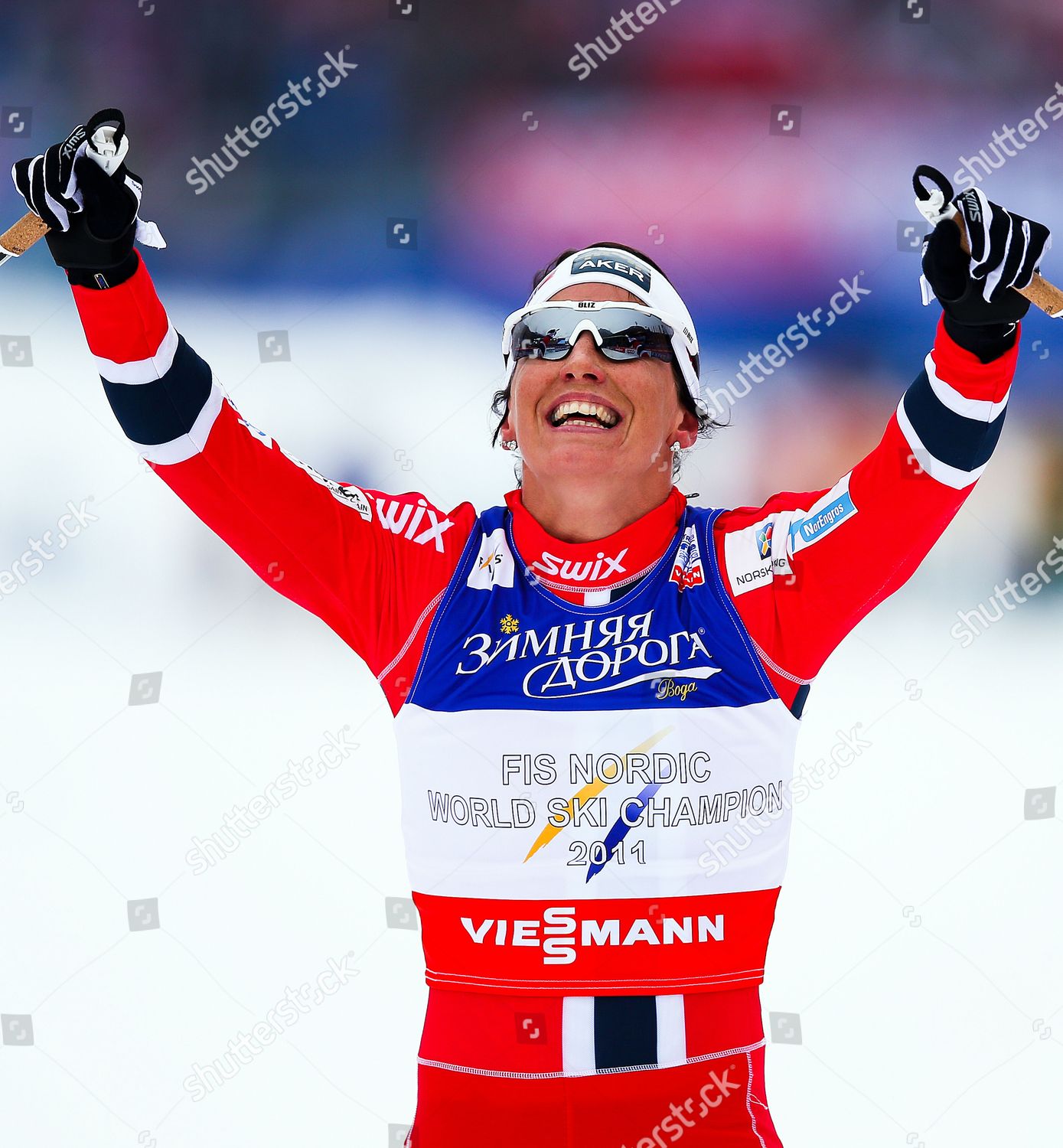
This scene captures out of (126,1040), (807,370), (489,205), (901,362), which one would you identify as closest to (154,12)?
(489,205)

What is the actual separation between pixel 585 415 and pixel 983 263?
24.7 inches

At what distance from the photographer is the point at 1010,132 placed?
A: 296cm

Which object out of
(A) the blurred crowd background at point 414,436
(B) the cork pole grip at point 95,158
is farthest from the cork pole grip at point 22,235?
(A) the blurred crowd background at point 414,436

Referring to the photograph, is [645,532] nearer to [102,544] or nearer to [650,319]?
[650,319]

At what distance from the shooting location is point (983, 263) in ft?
4.67

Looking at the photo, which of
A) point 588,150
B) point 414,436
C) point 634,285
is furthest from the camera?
point 588,150

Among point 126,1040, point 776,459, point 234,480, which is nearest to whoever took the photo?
point 234,480

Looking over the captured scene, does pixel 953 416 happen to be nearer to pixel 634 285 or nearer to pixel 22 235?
pixel 634 285

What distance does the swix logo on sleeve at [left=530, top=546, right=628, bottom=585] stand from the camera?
1796 mm

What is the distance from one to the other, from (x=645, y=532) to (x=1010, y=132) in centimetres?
182

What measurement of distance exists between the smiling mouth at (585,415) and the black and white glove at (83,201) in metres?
0.62

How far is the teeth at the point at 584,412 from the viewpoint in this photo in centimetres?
184

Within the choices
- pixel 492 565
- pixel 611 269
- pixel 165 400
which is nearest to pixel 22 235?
pixel 165 400

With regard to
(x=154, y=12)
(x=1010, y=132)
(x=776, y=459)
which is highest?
(x=154, y=12)
